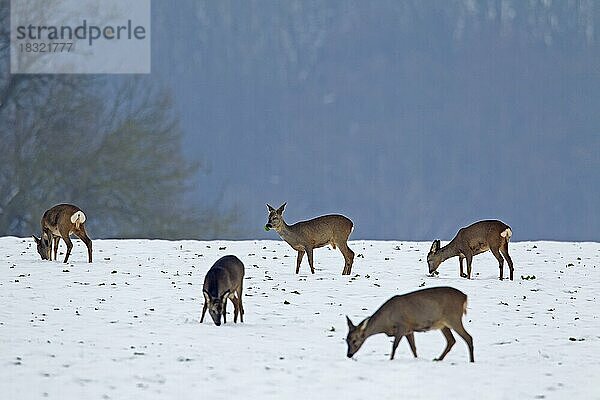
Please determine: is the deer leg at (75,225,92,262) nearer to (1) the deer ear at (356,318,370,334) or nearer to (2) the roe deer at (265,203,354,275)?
(2) the roe deer at (265,203,354,275)

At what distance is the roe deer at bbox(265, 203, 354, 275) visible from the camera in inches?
854

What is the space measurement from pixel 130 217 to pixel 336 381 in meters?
34.2

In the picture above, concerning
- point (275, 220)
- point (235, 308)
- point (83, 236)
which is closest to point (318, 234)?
point (275, 220)

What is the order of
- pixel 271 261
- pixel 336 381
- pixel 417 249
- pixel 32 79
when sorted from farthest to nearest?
pixel 32 79, pixel 417 249, pixel 271 261, pixel 336 381

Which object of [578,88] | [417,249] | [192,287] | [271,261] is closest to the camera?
[192,287]

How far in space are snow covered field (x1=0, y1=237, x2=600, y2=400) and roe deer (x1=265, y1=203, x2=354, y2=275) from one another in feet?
1.73

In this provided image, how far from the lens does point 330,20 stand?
6906 centimetres

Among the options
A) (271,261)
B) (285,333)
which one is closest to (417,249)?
(271,261)

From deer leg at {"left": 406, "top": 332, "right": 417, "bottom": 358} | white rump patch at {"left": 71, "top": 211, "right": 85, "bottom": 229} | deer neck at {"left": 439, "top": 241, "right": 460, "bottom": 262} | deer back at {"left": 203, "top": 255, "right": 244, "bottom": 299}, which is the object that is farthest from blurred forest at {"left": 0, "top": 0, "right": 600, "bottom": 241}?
deer leg at {"left": 406, "top": 332, "right": 417, "bottom": 358}

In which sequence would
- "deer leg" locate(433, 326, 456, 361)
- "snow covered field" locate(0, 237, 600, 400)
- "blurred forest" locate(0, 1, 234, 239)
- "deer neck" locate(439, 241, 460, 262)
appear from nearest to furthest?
1. "snow covered field" locate(0, 237, 600, 400)
2. "deer leg" locate(433, 326, 456, 361)
3. "deer neck" locate(439, 241, 460, 262)
4. "blurred forest" locate(0, 1, 234, 239)

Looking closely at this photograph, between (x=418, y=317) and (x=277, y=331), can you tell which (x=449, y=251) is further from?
(x=418, y=317)

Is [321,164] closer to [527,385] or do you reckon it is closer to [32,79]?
[32,79]

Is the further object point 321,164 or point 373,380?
point 321,164

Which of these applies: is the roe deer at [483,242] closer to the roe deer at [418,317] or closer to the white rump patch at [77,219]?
the white rump patch at [77,219]
